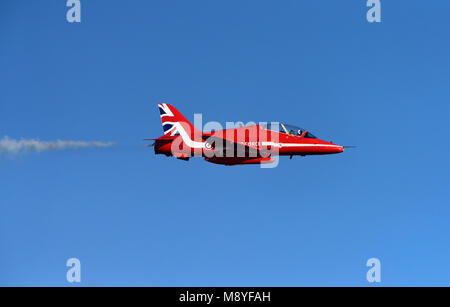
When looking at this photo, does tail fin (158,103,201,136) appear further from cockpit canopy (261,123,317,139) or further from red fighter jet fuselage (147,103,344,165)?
cockpit canopy (261,123,317,139)

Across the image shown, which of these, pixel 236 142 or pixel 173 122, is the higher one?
pixel 173 122

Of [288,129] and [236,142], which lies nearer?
[236,142]

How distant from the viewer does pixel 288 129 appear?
59062mm

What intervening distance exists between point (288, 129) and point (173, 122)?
Answer: 963 cm

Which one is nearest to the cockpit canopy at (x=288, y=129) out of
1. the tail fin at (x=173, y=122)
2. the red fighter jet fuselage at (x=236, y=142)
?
the red fighter jet fuselage at (x=236, y=142)

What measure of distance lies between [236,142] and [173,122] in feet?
18.4

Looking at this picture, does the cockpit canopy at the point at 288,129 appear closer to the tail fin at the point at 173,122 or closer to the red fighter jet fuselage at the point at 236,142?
the red fighter jet fuselage at the point at 236,142

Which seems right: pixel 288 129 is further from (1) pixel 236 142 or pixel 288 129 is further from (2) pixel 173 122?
(2) pixel 173 122


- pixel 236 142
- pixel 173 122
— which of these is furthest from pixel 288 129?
pixel 173 122

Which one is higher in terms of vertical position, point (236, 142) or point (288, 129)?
point (288, 129)

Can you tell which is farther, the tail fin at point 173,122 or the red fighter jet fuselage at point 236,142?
the tail fin at point 173,122

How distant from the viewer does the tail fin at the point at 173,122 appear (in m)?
58.0

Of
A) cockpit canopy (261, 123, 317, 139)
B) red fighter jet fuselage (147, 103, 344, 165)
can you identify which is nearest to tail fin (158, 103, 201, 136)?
red fighter jet fuselage (147, 103, 344, 165)
